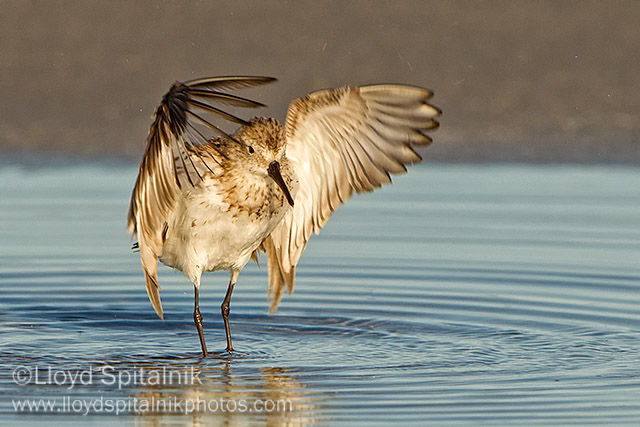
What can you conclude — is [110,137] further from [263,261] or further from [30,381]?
[30,381]

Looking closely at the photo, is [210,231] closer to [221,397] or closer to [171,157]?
[171,157]

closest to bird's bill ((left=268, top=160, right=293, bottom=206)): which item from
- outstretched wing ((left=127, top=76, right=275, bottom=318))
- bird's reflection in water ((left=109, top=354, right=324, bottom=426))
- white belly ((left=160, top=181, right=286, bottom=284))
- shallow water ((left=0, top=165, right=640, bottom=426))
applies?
white belly ((left=160, top=181, right=286, bottom=284))

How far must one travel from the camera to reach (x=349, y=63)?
13859 mm

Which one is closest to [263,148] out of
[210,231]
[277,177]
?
[277,177]

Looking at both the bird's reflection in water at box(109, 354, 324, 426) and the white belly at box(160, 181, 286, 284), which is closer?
the bird's reflection in water at box(109, 354, 324, 426)

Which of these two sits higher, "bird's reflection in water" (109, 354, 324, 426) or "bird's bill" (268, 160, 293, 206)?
"bird's bill" (268, 160, 293, 206)

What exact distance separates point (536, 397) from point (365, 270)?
3.31m

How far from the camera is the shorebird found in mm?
7113

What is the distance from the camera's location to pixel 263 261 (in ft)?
34.1

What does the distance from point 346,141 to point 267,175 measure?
616 millimetres

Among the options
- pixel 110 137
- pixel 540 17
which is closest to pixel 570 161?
pixel 540 17

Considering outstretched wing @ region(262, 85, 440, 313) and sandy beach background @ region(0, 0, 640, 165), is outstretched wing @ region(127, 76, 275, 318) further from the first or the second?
sandy beach background @ region(0, 0, 640, 165)

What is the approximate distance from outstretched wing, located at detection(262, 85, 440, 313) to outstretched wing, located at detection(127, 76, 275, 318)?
2.08ft

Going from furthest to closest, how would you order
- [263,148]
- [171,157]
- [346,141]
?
[346,141] < [263,148] < [171,157]
